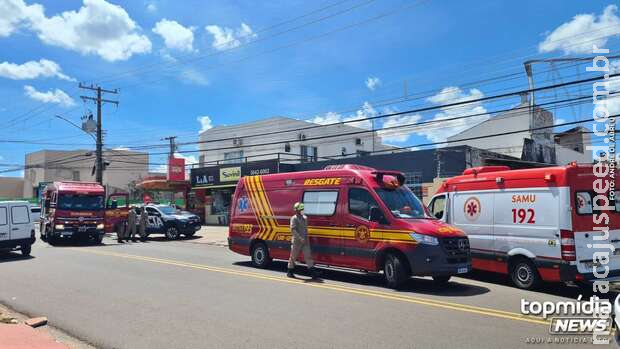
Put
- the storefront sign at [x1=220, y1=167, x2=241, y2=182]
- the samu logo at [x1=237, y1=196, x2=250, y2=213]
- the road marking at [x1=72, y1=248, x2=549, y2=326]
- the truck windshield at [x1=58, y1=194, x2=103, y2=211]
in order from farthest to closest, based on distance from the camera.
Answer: the storefront sign at [x1=220, y1=167, x2=241, y2=182]
the truck windshield at [x1=58, y1=194, x2=103, y2=211]
the samu logo at [x1=237, y1=196, x2=250, y2=213]
the road marking at [x1=72, y1=248, x2=549, y2=326]

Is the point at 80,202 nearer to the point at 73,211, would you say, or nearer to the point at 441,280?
the point at 73,211

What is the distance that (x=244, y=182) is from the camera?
47.1 feet

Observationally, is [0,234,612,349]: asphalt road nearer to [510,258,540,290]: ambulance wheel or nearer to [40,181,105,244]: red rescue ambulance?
[510,258,540,290]: ambulance wheel

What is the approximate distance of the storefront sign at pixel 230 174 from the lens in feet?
107

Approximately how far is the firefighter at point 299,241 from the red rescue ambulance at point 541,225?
12.1ft

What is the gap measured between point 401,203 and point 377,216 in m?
0.64

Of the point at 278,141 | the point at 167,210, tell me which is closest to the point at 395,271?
the point at 167,210

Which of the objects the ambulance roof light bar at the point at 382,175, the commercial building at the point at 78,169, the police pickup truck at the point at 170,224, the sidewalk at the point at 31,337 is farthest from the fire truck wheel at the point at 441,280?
the commercial building at the point at 78,169

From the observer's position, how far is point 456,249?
968 centimetres

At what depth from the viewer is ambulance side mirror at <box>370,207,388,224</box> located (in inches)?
406

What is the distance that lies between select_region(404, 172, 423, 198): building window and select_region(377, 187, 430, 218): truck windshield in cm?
1217

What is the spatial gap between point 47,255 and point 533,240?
51.0ft

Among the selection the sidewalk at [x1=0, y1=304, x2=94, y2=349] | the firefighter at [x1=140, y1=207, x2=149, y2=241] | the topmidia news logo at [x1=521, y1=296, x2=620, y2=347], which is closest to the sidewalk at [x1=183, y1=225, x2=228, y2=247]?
the firefighter at [x1=140, y1=207, x2=149, y2=241]

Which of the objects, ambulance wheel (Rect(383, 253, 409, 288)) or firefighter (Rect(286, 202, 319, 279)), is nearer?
ambulance wheel (Rect(383, 253, 409, 288))
